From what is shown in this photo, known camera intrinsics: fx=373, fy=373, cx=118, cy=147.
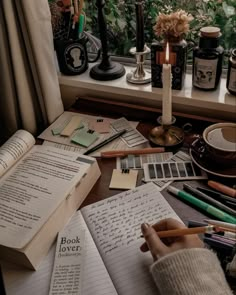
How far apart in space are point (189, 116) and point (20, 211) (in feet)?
1.68

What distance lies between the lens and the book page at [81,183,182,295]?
2.10 feet

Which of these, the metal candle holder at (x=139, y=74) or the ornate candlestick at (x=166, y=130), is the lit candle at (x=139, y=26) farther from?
the ornate candlestick at (x=166, y=130)

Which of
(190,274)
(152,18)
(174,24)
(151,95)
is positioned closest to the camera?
(190,274)

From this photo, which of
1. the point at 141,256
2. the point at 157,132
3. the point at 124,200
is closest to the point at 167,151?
the point at 157,132

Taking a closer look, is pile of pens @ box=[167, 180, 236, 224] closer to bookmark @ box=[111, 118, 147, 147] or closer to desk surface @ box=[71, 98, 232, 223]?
desk surface @ box=[71, 98, 232, 223]

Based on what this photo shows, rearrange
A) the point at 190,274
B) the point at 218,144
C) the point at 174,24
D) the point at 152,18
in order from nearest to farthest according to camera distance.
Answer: the point at 190,274 → the point at 218,144 → the point at 174,24 → the point at 152,18

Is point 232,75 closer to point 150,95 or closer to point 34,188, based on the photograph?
point 150,95

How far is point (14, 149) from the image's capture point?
86cm

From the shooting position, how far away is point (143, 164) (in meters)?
0.89

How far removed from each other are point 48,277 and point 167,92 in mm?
485

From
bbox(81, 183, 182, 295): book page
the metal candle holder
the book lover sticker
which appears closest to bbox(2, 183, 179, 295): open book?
bbox(81, 183, 182, 295): book page

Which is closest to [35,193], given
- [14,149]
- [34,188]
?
[34,188]

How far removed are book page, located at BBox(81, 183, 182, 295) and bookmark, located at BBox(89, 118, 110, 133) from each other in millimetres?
257

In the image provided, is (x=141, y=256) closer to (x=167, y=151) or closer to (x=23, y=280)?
(x=23, y=280)
